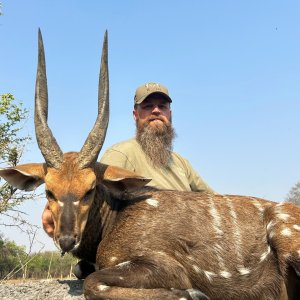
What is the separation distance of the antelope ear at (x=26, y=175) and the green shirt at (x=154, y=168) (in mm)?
1686

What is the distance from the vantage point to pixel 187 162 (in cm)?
875

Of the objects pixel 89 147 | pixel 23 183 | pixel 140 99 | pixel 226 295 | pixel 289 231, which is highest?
pixel 140 99

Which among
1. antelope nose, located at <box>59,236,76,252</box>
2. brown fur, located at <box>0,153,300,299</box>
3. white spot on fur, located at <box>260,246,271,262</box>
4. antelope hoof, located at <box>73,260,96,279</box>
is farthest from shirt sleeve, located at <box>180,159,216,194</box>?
antelope nose, located at <box>59,236,76,252</box>

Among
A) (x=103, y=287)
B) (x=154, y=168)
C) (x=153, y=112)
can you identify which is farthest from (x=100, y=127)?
(x=153, y=112)

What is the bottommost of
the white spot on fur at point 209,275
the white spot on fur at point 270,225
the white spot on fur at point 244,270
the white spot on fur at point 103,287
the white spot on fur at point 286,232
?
the white spot on fur at point 103,287

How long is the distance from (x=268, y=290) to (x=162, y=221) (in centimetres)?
126

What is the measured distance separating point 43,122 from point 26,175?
58cm

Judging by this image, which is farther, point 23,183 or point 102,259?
point 23,183

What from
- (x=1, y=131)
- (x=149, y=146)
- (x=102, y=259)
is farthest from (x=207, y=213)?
(x=1, y=131)

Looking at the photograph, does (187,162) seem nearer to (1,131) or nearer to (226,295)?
(226,295)

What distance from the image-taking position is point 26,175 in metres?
5.36

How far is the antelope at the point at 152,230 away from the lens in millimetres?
4707

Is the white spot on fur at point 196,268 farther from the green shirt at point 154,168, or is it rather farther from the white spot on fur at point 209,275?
the green shirt at point 154,168

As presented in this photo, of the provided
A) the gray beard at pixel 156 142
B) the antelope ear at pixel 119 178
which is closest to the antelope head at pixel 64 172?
the antelope ear at pixel 119 178
